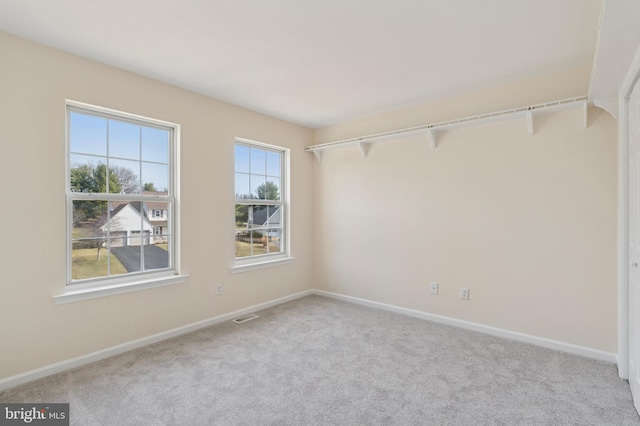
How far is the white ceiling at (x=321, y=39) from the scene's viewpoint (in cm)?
190

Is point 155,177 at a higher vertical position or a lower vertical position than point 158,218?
higher

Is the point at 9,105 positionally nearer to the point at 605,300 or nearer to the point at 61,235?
the point at 61,235

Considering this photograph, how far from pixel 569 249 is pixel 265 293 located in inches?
124

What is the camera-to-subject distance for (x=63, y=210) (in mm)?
2422

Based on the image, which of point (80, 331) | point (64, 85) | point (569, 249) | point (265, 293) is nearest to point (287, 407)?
point (80, 331)

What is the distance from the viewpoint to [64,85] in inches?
95.0

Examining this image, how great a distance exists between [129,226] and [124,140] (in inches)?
30.4

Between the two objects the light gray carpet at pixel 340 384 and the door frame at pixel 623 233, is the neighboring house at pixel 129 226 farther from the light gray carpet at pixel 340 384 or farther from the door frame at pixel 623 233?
the door frame at pixel 623 233

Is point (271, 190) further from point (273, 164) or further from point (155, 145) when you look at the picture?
point (155, 145)

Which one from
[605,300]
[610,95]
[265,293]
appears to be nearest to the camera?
[610,95]

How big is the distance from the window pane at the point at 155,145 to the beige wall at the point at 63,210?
0.56 ft

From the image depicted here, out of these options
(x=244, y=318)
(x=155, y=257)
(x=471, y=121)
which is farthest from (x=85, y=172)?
(x=471, y=121)

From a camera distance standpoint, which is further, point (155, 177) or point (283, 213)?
point (283, 213)

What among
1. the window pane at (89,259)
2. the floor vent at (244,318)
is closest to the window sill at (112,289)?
the window pane at (89,259)
